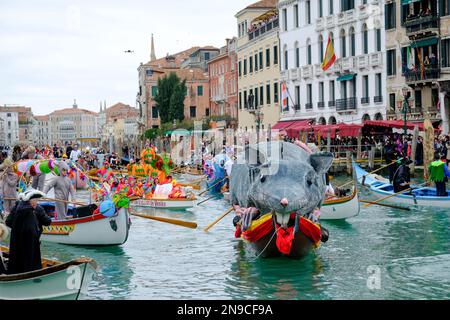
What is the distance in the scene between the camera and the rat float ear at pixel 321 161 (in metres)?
15.7

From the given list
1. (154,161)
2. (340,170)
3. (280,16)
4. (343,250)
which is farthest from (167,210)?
(280,16)

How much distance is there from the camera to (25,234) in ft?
35.9

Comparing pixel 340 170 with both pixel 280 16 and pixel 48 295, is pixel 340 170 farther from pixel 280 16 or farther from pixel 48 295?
pixel 48 295

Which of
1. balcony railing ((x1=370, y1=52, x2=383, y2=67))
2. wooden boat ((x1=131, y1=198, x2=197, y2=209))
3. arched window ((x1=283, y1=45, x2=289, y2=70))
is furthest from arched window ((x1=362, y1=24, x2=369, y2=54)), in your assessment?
wooden boat ((x1=131, y1=198, x2=197, y2=209))

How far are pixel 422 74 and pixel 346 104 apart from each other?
308 inches

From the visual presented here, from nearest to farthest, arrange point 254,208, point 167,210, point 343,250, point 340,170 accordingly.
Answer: point 254,208
point 343,250
point 167,210
point 340,170

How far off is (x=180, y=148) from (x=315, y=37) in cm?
1173

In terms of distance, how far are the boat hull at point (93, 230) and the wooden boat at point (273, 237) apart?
9.49 feet

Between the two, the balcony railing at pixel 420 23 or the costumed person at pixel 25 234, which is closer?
the costumed person at pixel 25 234

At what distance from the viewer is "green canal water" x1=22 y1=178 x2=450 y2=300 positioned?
1338cm

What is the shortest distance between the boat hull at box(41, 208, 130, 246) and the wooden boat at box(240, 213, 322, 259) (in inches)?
114

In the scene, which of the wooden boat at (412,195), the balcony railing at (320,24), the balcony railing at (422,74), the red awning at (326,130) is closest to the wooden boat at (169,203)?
the wooden boat at (412,195)

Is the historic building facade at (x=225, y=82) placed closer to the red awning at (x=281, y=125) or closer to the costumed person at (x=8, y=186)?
the red awning at (x=281, y=125)
